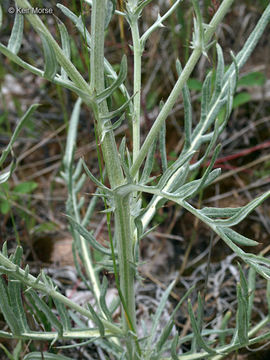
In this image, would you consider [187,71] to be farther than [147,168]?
No

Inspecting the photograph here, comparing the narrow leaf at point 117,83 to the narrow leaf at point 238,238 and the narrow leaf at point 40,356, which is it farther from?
the narrow leaf at point 40,356

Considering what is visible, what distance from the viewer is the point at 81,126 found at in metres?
2.27

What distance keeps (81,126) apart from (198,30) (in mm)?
1516

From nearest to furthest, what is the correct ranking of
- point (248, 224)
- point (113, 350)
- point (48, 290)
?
point (48, 290), point (113, 350), point (248, 224)

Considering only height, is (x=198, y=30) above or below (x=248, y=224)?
above

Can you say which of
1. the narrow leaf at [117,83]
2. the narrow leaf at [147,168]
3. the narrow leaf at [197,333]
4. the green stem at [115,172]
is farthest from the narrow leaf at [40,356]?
the narrow leaf at [117,83]

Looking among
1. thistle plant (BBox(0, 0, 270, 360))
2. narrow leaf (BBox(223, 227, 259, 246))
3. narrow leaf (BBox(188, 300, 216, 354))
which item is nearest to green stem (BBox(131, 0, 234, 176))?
thistle plant (BBox(0, 0, 270, 360))

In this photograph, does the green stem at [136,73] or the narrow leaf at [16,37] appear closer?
the narrow leaf at [16,37]

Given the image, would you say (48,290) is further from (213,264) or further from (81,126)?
(81,126)

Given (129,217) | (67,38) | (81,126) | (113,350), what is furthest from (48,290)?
(81,126)

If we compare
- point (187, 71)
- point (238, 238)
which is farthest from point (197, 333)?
point (187, 71)

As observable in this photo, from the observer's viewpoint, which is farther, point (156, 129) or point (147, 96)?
point (147, 96)

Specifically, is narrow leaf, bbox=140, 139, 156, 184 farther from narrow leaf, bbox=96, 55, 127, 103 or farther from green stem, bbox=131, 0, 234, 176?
narrow leaf, bbox=96, 55, 127, 103

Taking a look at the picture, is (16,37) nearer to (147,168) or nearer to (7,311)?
(147,168)
